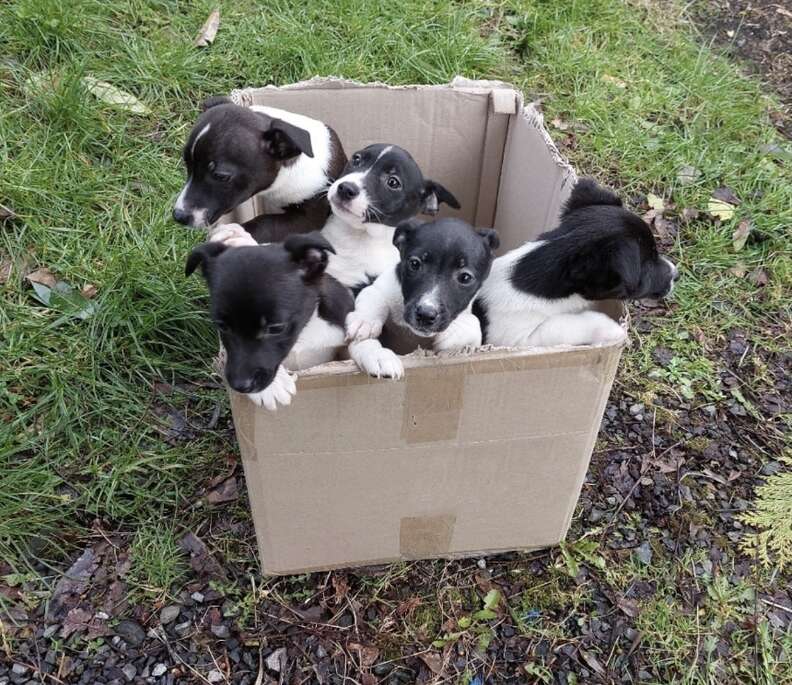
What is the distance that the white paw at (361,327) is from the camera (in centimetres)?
236

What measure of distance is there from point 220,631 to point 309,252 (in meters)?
1.38

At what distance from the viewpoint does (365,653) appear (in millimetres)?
2615

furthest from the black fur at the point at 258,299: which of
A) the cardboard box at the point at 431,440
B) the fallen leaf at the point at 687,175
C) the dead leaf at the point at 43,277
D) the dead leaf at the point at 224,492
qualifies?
the fallen leaf at the point at 687,175

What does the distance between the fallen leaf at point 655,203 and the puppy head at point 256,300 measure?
2.76 m

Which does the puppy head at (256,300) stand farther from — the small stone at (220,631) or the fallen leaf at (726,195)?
the fallen leaf at (726,195)

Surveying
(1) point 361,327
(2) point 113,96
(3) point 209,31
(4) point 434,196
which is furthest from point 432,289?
(3) point 209,31

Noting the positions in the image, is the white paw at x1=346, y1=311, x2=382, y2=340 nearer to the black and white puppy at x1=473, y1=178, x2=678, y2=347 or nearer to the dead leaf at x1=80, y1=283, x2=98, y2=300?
the black and white puppy at x1=473, y1=178, x2=678, y2=347

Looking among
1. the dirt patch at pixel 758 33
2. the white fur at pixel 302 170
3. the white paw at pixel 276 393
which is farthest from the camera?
the dirt patch at pixel 758 33

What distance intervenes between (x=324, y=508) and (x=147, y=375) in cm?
124

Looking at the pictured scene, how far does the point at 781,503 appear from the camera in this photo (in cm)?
304

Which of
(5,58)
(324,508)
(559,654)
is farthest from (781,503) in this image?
(5,58)

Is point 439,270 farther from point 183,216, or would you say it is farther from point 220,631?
point 220,631

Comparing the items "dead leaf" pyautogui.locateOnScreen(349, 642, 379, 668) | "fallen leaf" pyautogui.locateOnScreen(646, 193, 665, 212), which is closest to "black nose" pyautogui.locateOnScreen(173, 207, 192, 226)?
"dead leaf" pyautogui.locateOnScreen(349, 642, 379, 668)

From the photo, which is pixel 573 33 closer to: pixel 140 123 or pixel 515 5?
pixel 515 5
